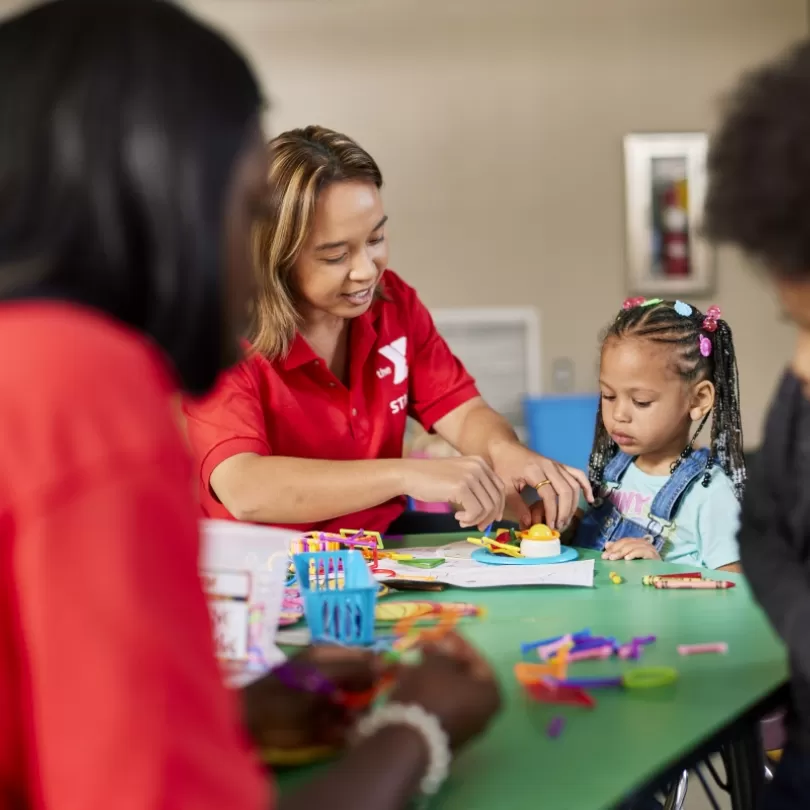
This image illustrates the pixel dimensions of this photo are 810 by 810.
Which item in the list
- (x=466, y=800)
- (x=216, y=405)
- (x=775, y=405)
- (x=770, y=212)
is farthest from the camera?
(x=216, y=405)

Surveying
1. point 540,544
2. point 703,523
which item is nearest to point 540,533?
point 540,544

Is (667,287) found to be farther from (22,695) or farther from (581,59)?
(22,695)

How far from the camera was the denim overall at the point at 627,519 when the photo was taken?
5.98 ft

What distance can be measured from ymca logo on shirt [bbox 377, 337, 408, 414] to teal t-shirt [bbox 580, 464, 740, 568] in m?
0.50

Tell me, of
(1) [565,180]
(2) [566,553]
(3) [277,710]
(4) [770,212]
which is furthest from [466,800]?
(1) [565,180]

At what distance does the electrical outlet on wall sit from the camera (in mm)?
4746

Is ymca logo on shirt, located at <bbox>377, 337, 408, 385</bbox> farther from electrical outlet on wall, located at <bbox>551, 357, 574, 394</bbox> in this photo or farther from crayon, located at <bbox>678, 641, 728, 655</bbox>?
electrical outlet on wall, located at <bbox>551, 357, 574, 394</bbox>

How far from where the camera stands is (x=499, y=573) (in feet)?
4.72

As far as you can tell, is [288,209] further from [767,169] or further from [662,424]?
[767,169]

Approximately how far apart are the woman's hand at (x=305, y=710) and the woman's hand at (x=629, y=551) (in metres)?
0.82

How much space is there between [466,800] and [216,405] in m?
1.10

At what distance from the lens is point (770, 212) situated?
2.82ft

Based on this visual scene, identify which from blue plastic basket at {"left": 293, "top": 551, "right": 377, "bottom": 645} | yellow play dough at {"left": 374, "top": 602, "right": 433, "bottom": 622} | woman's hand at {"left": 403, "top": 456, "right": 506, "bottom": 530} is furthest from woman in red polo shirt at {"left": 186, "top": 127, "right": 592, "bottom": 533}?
blue plastic basket at {"left": 293, "top": 551, "right": 377, "bottom": 645}

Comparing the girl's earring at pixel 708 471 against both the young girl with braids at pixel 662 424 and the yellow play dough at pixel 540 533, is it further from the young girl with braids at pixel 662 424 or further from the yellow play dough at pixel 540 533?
the yellow play dough at pixel 540 533
